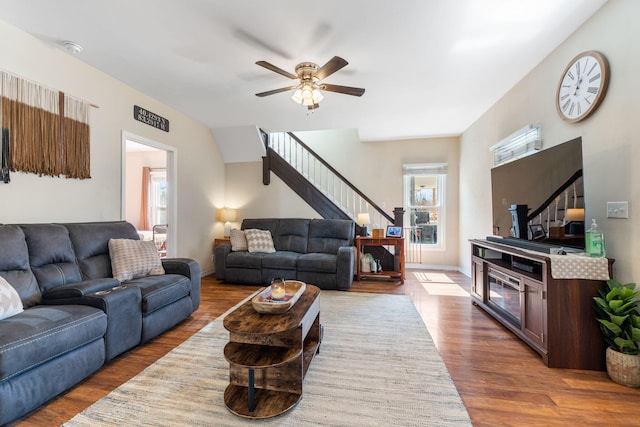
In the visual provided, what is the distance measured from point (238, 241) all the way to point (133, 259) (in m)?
1.93

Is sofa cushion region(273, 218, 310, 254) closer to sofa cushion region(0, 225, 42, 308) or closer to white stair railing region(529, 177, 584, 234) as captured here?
sofa cushion region(0, 225, 42, 308)

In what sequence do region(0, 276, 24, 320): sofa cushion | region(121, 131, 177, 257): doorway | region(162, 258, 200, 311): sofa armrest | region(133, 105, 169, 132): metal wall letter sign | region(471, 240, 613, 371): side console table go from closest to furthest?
region(0, 276, 24, 320): sofa cushion
region(471, 240, 613, 371): side console table
region(162, 258, 200, 311): sofa armrest
region(133, 105, 169, 132): metal wall letter sign
region(121, 131, 177, 257): doorway

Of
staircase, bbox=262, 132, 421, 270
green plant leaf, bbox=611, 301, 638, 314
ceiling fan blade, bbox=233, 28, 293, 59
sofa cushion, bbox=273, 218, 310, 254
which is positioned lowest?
green plant leaf, bbox=611, 301, 638, 314

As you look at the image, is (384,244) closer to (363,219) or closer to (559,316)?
(363,219)

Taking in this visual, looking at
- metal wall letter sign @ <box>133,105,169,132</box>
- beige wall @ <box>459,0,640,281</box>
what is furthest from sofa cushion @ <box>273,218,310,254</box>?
beige wall @ <box>459,0,640,281</box>

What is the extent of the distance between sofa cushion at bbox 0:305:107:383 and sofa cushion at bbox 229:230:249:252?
260cm

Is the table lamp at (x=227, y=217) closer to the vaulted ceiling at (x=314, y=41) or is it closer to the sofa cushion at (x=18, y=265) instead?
the vaulted ceiling at (x=314, y=41)

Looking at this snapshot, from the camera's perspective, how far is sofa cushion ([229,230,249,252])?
4.53 metres

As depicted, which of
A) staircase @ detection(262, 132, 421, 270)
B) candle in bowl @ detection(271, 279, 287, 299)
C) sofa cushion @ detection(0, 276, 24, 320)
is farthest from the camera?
staircase @ detection(262, 132, 421, 270)

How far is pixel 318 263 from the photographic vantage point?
4082mm

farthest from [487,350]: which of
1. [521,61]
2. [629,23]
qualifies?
[521,61]

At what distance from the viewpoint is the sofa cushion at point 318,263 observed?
13.3 feet

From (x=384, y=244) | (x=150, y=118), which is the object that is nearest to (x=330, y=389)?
(x=384, y=244)

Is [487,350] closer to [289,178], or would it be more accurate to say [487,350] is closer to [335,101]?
[335,101]
